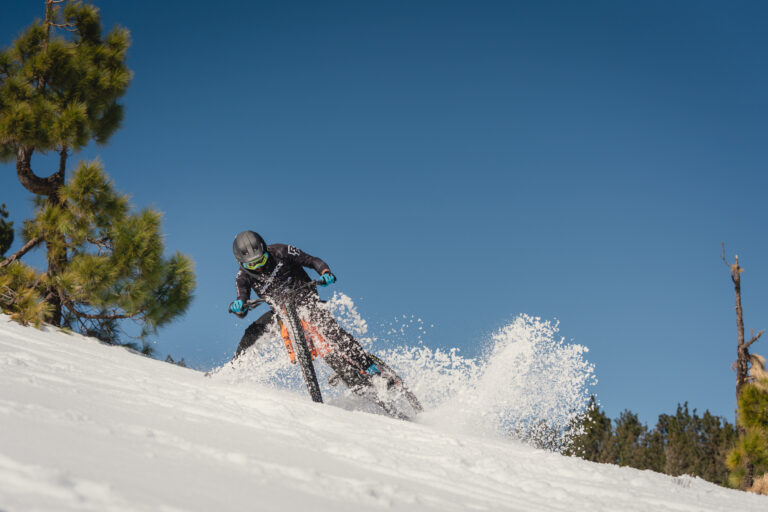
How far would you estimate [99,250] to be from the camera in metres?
7.99

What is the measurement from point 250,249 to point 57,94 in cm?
613

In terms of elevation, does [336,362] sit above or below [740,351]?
below

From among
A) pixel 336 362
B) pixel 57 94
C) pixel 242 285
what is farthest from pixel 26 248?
pixel 336 362

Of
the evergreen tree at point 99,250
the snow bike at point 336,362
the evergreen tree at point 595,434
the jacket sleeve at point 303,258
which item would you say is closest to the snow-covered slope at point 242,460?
the snow bike at point 336,362

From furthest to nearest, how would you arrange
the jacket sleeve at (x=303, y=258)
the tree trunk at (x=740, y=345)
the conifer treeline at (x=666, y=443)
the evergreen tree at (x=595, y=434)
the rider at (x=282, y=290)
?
1. the evergreen tree at (x=595, y=434)
2. the conifer treeline at (x=666, y=443)
3. the tree trunk at (x=740, y=345)
4. the jacket sleeve at (x=303, y=258)
5. the rider at (x=282, y=290)

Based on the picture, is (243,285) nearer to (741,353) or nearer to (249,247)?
(249,247)

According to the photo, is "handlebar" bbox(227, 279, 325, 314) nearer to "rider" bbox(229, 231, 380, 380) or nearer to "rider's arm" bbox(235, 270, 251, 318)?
"rider" bbox(229, 231, 380, 380)

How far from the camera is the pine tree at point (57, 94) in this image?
832 centimetres

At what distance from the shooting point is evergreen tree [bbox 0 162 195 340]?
7828 mm

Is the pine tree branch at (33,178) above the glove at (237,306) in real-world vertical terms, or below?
above

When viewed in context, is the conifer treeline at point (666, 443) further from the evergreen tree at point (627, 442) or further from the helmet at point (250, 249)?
the helmet at point (250, 249)

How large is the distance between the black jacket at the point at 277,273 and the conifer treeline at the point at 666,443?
2578cm

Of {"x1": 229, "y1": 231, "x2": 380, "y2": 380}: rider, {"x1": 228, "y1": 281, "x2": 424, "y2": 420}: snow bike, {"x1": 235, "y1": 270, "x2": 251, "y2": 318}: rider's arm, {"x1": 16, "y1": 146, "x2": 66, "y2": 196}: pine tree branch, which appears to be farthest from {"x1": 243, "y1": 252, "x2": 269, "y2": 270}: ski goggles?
{"x1": 16, "y1": 146, "x2": 66, "y2": 196}: pine tree branch

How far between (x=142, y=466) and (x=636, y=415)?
128 feet
